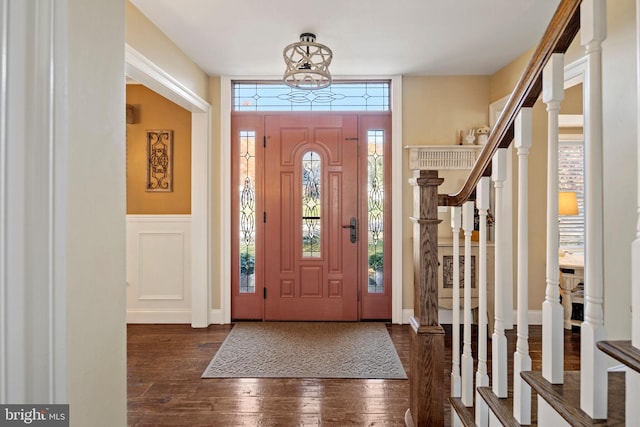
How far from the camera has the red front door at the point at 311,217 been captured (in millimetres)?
3953

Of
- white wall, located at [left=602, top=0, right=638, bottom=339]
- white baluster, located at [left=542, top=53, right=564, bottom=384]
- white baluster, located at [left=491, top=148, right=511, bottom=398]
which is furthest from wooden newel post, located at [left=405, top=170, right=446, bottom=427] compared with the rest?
white wall, located at [left=602, top=0, right=638, bottom=339]

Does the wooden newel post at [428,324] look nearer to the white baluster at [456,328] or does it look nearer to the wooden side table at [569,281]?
the white baluster at [456,328]

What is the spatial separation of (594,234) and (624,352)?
0.79 feet

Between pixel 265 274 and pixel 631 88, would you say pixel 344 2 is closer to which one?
pixel 631 88

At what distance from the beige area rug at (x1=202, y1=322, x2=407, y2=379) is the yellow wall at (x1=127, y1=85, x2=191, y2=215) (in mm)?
1452

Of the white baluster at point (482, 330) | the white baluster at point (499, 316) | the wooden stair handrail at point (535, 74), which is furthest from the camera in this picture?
the white baluster at point (482, 330)

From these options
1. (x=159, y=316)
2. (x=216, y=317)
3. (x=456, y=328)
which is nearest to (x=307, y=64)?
(x=456, y=328)

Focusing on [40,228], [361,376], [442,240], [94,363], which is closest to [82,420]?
[94,363]

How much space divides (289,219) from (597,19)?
330 centimetres

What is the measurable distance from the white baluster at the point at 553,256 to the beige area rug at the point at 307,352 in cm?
182

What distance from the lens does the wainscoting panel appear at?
3979 mm

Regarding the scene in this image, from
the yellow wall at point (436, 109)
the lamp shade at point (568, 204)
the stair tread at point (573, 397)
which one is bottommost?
the stair tread at point (573, 397)

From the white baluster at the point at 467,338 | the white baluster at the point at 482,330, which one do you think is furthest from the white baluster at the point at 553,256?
the white baluster at the point at 467,338

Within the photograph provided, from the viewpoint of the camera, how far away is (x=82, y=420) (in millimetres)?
799
